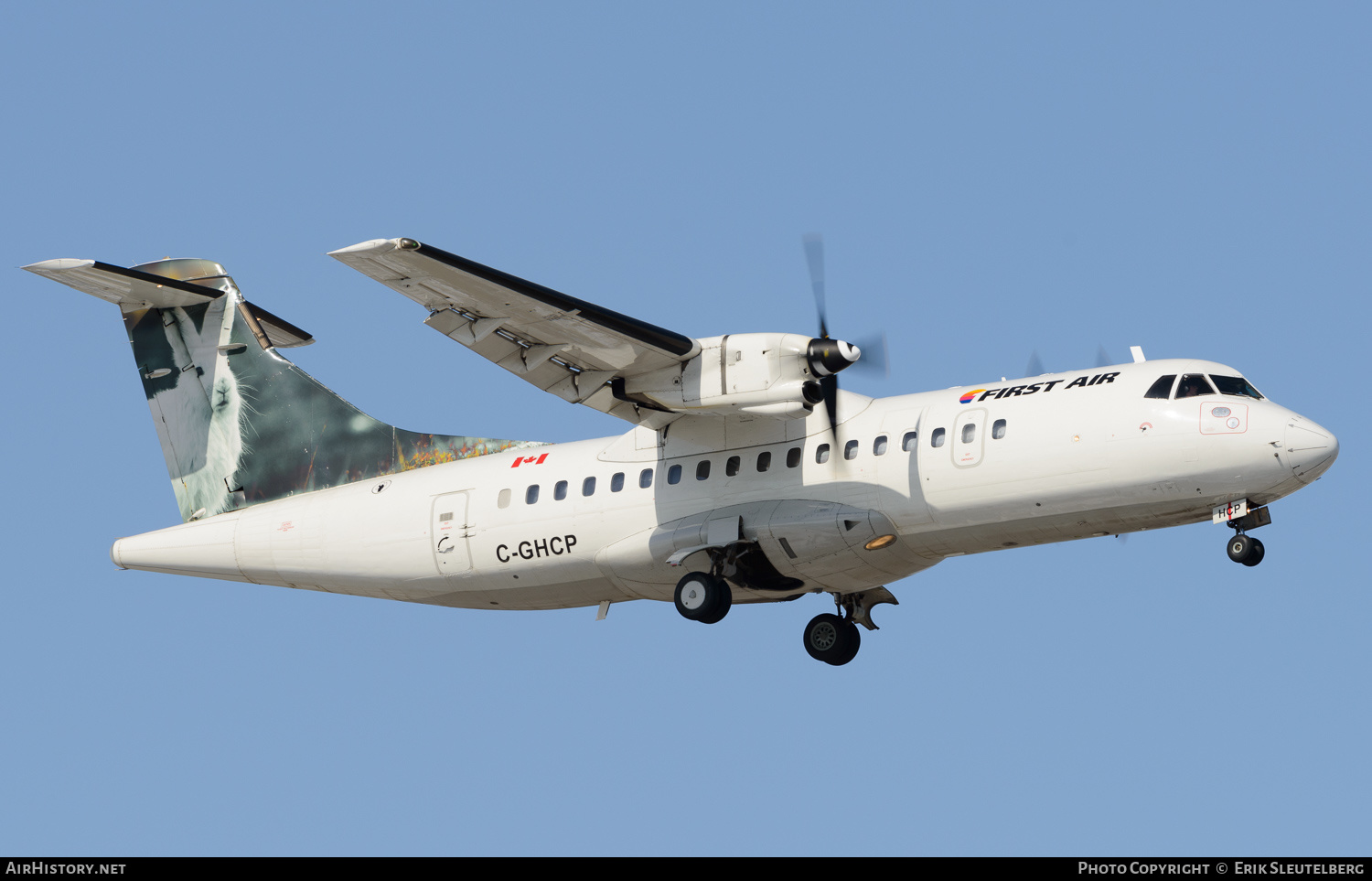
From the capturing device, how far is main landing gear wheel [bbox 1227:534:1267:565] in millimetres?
16062

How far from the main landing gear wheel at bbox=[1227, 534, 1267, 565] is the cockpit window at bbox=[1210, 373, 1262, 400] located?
1481mm

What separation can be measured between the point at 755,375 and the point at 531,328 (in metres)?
2.42

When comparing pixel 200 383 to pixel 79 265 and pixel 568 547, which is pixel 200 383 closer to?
pixel 79 265

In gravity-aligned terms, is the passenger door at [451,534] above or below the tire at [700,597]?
above

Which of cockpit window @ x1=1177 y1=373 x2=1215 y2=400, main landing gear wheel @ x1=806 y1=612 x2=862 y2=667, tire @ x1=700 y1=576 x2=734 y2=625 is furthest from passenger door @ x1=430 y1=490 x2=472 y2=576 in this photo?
cockpit window @ x1=1177 y1=373 x2=1215 y2=400

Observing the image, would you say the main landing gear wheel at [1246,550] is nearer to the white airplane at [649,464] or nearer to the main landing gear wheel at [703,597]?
the white airplane at [649,464]

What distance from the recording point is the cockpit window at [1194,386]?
1650 cm

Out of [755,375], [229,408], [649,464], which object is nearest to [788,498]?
[755,375]

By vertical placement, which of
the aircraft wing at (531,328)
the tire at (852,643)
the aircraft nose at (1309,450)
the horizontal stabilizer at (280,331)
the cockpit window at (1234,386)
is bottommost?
the tire at (852,643)

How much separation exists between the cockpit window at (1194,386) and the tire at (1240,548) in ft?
4.91

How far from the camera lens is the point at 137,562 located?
2086cm

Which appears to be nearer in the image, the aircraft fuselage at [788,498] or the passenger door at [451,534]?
the aircraft fuselage at [788,498]

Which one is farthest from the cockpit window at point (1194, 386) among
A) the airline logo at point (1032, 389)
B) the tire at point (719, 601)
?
the tire at point (719, 601)
